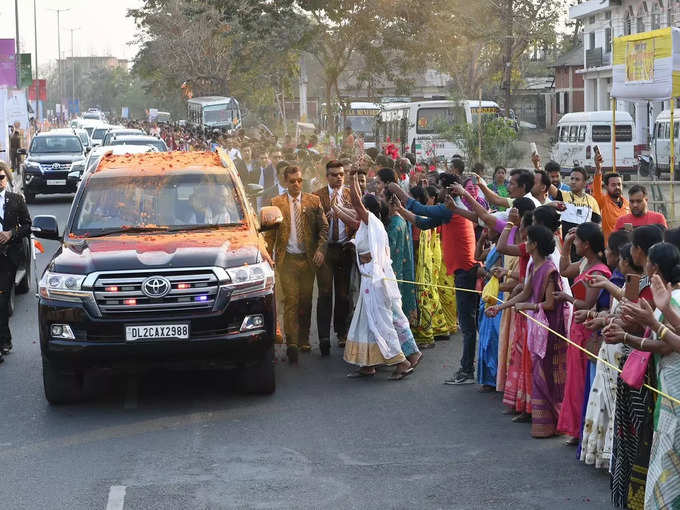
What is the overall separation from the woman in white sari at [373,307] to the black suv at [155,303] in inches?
36.7

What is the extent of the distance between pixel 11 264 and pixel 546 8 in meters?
45.4

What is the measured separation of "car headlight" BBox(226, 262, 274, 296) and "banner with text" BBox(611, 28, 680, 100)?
9.41m

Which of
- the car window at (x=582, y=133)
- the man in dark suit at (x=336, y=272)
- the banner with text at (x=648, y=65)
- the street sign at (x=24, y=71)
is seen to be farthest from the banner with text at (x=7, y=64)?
the man in dark suit at (x=336, y=272)

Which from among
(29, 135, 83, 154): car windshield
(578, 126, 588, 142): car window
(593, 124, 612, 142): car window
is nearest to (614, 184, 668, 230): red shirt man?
(29, 135, 83, 154): car windshield

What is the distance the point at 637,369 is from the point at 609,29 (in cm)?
5744

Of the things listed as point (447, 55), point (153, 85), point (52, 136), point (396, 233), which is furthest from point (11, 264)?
point (153, 85)

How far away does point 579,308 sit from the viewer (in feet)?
24.9

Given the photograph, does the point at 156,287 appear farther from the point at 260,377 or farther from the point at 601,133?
the point at 601,133

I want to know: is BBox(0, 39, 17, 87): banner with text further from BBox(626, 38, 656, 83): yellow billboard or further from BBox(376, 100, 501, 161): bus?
BBox(626, 38, 656, 83): yellow billboard

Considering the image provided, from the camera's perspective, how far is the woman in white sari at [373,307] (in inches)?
396

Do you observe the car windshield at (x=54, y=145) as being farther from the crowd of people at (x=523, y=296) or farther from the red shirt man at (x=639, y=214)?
the red shirt man at (x=639, y=214)

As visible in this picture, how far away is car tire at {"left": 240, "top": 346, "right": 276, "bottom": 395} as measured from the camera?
368 inches

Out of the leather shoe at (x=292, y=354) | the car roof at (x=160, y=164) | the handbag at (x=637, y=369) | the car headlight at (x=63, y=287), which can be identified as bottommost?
the leather shoe at (x=292, y=354)

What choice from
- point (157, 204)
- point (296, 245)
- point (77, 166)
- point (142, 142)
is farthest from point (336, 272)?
point (142, 142)
